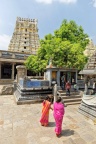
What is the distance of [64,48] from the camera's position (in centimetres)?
1540

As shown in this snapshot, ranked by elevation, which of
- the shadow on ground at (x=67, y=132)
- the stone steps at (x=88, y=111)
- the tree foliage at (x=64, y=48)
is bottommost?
the shadow on ground at (x=67, y=132)

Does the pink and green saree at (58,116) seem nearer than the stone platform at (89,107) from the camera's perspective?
Yes

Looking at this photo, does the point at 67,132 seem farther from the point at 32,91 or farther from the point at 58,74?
the point at 58,74

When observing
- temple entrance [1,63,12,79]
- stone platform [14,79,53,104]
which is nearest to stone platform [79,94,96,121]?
stone platform [14,79,53,104]

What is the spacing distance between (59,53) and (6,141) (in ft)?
37.8

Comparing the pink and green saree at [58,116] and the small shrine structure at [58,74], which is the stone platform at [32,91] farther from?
the pink and green saree at [58,116]

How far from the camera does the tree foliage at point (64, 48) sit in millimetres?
15684

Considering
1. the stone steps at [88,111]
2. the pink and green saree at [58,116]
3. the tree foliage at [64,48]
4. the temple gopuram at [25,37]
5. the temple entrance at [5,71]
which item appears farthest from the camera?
the temple gopuram at [25,37]

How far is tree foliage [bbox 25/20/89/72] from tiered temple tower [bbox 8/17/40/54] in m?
24.6

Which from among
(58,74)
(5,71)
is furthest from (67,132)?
(5,71)

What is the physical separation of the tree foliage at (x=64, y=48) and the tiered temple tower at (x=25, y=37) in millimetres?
24566

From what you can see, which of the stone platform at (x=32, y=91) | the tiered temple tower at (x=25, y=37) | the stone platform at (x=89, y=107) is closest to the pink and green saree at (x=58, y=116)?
the stone platform at (x=89, y=107)

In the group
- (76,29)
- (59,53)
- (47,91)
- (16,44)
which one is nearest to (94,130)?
(47,91)

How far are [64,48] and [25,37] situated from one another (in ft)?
122
